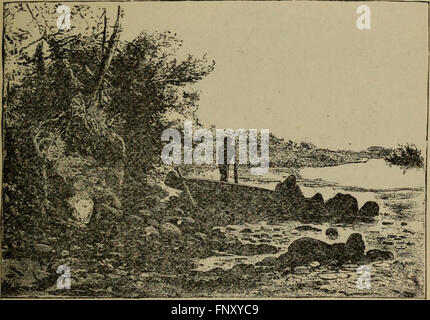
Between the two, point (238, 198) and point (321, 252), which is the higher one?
point (238, 198)

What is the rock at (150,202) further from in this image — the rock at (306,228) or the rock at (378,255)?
the rock at (378,255)

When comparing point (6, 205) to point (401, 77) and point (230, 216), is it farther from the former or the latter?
point (401, 77)

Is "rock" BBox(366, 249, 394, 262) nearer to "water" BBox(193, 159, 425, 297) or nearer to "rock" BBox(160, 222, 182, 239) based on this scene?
"water" BBox(193, 159, 425, 297)

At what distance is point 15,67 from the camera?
2.43m

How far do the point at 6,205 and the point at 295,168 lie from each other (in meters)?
1.26

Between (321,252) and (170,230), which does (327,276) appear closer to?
(321,252)

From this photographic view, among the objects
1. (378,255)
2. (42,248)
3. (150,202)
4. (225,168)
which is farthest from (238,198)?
(42,248)

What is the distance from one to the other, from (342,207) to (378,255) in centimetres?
26

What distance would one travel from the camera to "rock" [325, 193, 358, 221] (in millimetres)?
2410

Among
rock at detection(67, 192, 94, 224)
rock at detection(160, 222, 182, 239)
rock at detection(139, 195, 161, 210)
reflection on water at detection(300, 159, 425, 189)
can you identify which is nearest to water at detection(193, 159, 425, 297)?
reflection on water at detection(300, 159, 425, 189)

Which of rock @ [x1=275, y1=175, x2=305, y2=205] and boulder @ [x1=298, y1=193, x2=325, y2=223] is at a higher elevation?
rock @ [x1=275, y1=175, x2=305, y2=205]

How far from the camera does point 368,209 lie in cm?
241

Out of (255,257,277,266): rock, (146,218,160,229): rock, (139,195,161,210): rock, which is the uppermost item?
(139,195,161,210): rock

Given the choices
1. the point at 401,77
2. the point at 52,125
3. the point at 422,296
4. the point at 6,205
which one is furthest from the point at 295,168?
the point at 6,205
